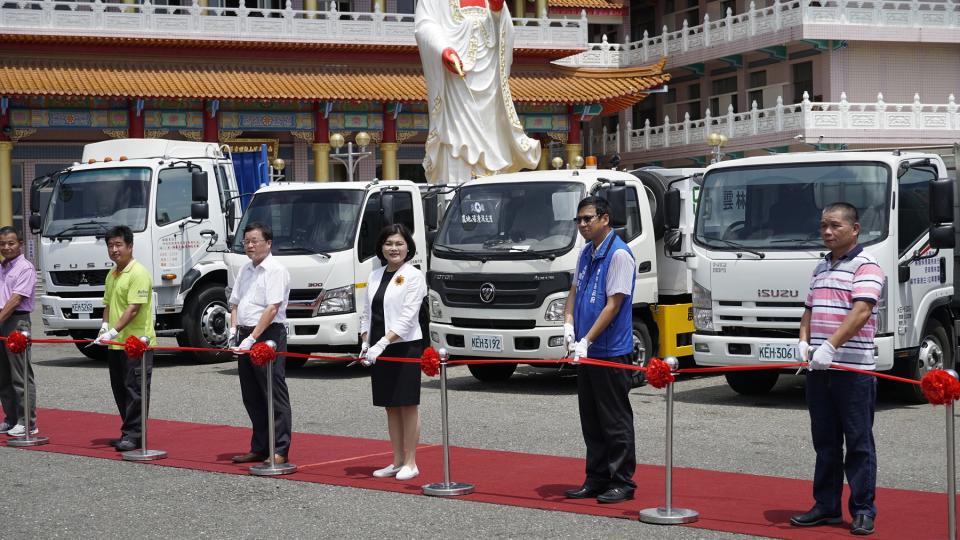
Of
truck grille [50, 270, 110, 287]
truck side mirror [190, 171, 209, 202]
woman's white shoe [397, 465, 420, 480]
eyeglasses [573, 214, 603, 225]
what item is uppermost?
truck side mirror [190, 171, 209, 202]

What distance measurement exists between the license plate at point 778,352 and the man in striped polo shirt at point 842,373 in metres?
4.48

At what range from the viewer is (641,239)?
46.2 ft

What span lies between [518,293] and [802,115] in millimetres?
23812

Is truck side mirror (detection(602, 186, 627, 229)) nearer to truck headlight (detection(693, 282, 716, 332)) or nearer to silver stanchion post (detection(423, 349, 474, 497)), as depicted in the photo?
truck headlight (detection(693, 282, 716, 332))

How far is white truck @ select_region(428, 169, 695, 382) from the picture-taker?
44.7ft

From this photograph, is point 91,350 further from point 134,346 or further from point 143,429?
point 143,429

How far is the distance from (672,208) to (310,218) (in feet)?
14.7

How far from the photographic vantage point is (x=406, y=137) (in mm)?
36062

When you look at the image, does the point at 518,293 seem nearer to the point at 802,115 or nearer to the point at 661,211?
the point at 661,211

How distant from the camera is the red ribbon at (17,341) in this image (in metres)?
11.1

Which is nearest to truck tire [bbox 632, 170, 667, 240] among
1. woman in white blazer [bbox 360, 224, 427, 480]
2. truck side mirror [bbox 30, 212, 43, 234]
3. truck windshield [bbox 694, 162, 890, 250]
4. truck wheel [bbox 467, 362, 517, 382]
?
truck windshield [bbox 694, 162, 890, 250]

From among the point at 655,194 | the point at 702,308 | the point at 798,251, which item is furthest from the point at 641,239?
the point at 798,251

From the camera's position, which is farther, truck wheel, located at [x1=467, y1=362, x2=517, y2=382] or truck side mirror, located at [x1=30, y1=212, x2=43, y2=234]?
truck side mirror, located at [x1=30, y1=212, x2=43, y2=234]

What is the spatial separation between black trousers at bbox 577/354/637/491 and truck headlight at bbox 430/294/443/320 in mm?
5937
